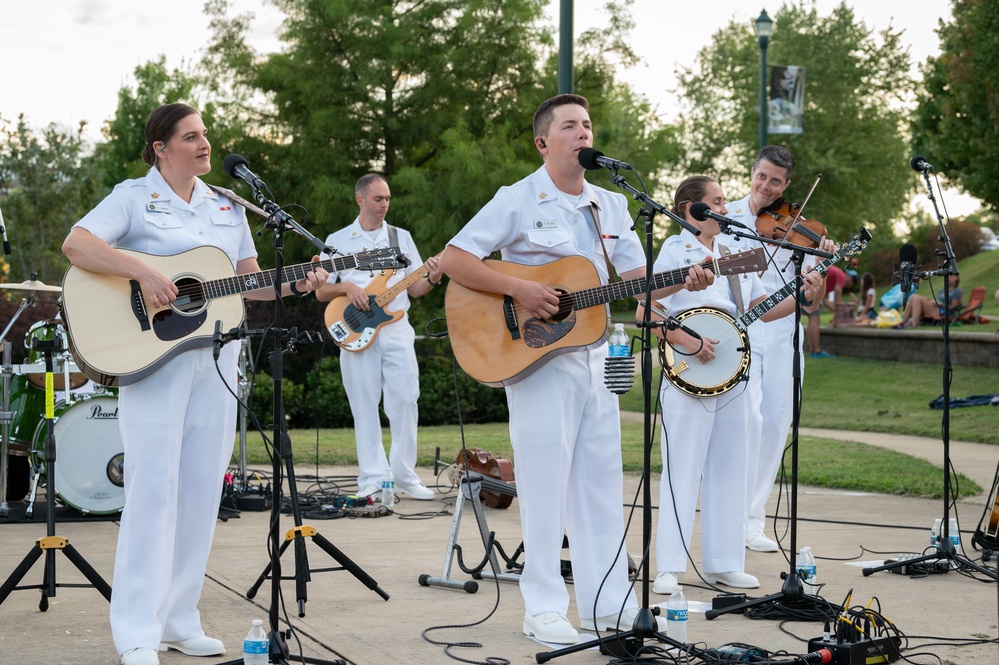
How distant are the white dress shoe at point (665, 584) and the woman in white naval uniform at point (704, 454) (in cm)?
1

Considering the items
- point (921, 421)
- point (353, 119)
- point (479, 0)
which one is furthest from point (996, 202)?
point (353, 119)

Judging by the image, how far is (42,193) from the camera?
24.6 meters

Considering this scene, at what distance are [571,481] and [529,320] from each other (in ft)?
2.42

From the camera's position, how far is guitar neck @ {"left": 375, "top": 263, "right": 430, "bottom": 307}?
8.67m

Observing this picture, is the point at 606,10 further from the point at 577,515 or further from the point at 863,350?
the point at 577,515

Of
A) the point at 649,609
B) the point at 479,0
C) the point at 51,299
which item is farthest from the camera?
the point at 479,0

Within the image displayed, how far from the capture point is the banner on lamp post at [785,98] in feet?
73.6

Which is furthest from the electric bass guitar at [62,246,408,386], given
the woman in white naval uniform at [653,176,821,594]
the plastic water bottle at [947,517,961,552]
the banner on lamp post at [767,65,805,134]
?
the banner on lamp post at [767,65,805,134]

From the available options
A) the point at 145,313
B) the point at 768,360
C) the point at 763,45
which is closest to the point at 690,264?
the point at 768,360

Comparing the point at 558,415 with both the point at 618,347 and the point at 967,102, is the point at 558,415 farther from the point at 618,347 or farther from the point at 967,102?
the point at 967,102

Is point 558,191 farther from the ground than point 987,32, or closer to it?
closer to it

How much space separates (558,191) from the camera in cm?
489

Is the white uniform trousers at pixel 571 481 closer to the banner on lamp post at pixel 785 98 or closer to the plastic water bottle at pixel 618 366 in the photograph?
the plastic water bottle at pixel 618 366

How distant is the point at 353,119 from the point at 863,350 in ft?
37.6
